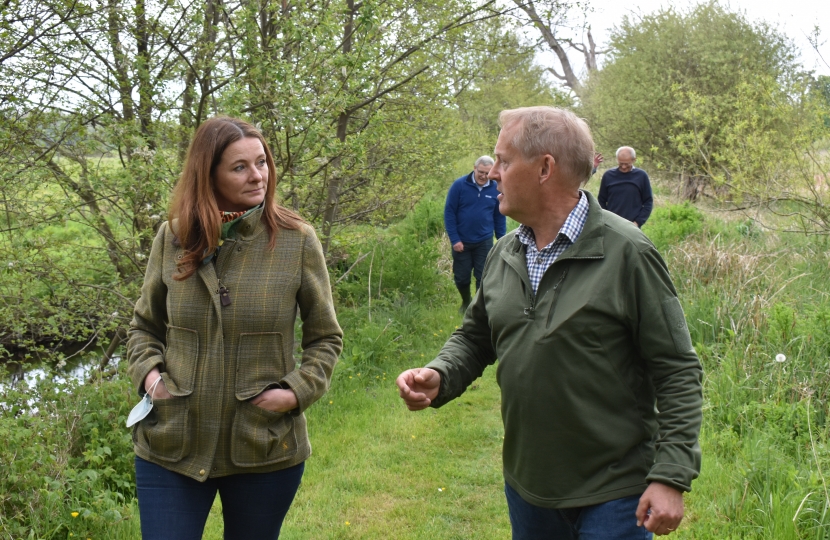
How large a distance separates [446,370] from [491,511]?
2.53 meters


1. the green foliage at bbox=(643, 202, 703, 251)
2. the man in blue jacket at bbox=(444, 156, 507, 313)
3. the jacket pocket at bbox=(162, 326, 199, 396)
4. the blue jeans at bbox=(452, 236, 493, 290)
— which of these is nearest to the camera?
the jacket pocket at bbox=(162, 326, 199, 396)

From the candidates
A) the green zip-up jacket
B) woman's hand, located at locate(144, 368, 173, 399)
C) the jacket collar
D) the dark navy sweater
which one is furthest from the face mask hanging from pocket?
the dark navy sweater

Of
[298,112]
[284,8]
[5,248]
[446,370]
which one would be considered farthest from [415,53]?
[446,370]

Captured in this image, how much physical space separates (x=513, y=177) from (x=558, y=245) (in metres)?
0.25

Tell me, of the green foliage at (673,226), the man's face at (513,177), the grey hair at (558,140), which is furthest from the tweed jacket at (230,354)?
the green foliage at (673,226)

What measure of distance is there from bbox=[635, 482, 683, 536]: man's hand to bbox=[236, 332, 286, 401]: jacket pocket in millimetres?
1235

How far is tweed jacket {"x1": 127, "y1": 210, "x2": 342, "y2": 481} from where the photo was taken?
2484 mm

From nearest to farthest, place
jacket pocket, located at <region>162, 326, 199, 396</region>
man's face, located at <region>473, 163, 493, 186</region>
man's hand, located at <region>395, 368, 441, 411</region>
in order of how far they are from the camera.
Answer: man's hand, located at <region>395, 368, 441, 411</region>
jacket pocket, located at <region>162, 326, 199, 396</region>
man's face, located at <region>473, 163, 493, 186</region>

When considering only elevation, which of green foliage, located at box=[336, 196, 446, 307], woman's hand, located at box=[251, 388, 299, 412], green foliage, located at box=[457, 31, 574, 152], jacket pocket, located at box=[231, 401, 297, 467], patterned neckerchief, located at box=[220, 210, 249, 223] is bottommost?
green foliage, located at box=[336, 196, 446, 307]

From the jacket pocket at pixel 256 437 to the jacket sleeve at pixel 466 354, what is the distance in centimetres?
53

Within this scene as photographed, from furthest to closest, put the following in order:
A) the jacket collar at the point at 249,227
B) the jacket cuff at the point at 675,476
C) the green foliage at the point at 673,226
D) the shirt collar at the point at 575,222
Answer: the green foliage at the point at 673,226, the jacket collar at the point at 249,227, the shirt collar at the point at 575,222, the jacket cuff at the point at 675,476

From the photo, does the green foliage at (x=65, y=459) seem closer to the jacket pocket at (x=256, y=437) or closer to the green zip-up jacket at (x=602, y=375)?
the jacket pocket at (x=256, y=437)

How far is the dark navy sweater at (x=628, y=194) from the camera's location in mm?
10516

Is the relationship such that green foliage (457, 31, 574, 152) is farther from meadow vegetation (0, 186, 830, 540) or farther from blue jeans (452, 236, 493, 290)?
meadow vegetation (0, 186, 830, 540)
